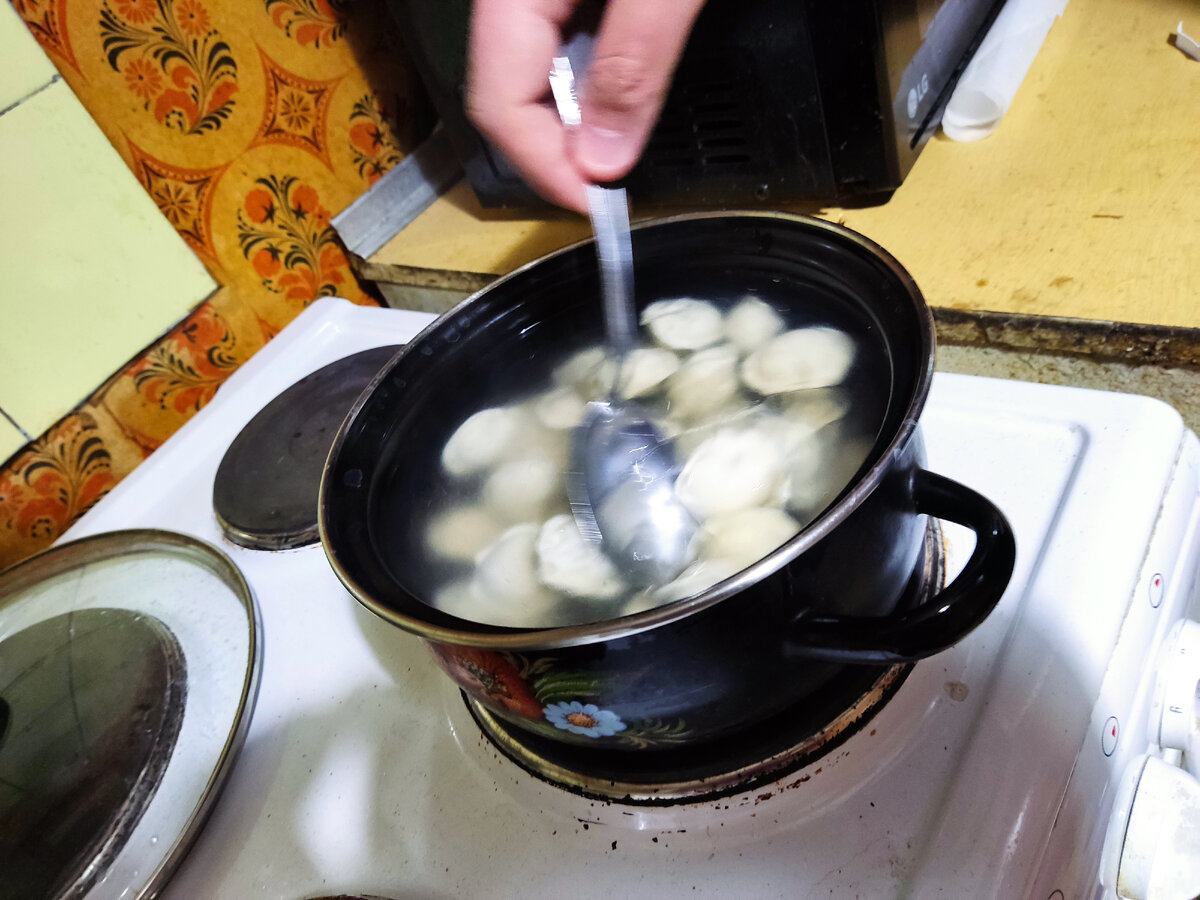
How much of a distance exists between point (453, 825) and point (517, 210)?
2.81 feet

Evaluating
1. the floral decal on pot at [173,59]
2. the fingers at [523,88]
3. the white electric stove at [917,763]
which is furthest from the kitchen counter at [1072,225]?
the fingers at [523,88]

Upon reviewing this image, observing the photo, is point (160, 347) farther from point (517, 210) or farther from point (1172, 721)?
point (1172, 721)

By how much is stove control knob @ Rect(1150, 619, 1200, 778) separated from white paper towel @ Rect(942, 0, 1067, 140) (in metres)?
0.69

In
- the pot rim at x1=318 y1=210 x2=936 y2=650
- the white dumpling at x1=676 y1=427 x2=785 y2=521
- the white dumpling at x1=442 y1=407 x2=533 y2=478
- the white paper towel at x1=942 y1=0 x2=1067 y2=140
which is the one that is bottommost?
the white paper towel at x1=942 y1=0 x2=1067 y2=140

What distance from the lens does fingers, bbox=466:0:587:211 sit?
518 millimetres

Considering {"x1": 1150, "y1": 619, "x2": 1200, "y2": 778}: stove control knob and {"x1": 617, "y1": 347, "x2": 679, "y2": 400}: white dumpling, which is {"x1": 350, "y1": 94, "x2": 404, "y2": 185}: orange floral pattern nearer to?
{"x1": 617, "y1": 347, "x2": 679, "y2": 400}: white dumpling

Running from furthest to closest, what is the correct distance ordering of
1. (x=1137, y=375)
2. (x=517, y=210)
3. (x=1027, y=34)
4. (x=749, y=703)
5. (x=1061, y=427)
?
(x=517, y=210), (x=1027, y=34), (x=1137, y=375), (x=1061, y=427), (x=749, y=703)

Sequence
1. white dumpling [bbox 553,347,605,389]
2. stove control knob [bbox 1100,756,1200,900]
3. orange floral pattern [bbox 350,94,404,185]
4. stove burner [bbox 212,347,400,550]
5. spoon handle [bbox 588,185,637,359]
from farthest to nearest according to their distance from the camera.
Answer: orange floral pattern [bbox 350,94,404,185], stove burner [bbox 212,347,400,550], white dumpling [bbox 553,347,605,389], spoon handle [bbox 588,185,637,359], stove control knob [bbox 1100,756,1200,900]

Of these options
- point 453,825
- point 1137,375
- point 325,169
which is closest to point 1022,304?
point 1137,375

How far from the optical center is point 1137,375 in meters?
0.73

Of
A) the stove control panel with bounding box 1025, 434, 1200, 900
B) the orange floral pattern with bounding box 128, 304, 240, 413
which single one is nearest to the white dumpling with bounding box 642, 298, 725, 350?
the stove control panel with bounding box 1025, 434, 1200, 900

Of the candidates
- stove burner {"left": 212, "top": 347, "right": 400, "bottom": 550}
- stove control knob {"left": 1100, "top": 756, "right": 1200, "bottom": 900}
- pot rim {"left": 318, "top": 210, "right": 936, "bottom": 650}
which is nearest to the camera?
pot rim {"left": 318, "top": 210, "right": 936, "bottom": 650}

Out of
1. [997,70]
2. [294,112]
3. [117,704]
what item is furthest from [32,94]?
[997,70]

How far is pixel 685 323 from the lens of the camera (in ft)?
2.12
